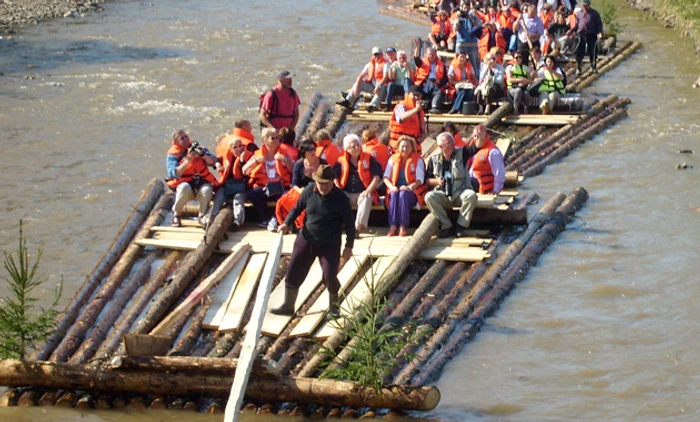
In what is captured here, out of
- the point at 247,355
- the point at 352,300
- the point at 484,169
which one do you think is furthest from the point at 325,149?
A: the point at 247,355

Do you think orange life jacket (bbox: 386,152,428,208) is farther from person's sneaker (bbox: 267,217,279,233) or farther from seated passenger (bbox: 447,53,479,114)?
seated passenger (bbox: 447,53,479,114)

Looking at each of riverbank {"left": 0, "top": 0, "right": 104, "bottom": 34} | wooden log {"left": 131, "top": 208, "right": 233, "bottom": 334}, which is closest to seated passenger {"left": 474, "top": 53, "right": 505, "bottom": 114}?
wooden log {"left": 131, "top": 208, "right": 233, "bottom": 334}

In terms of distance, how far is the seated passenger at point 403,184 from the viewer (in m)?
14.3

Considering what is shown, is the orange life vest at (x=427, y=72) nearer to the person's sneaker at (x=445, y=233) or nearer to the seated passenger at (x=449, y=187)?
the seated passenger at (x=449, y=187)

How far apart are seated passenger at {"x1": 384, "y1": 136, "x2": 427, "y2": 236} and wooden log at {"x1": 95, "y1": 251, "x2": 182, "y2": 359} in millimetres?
2662

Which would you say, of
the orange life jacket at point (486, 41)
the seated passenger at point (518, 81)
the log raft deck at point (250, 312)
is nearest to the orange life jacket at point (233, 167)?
the log raft deck at point (250, 312)

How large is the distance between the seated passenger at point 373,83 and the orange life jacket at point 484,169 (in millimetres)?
6264

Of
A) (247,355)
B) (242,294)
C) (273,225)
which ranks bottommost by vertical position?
(242,294)

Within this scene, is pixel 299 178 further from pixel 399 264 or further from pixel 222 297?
pixel 222 297

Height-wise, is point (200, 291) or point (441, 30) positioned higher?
point (441, 30)

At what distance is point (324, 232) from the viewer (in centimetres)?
1191

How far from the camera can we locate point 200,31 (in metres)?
33.5

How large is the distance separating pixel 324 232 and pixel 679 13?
20594mm

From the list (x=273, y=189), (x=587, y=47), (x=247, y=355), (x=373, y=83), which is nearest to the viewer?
(x=247, y=355)
